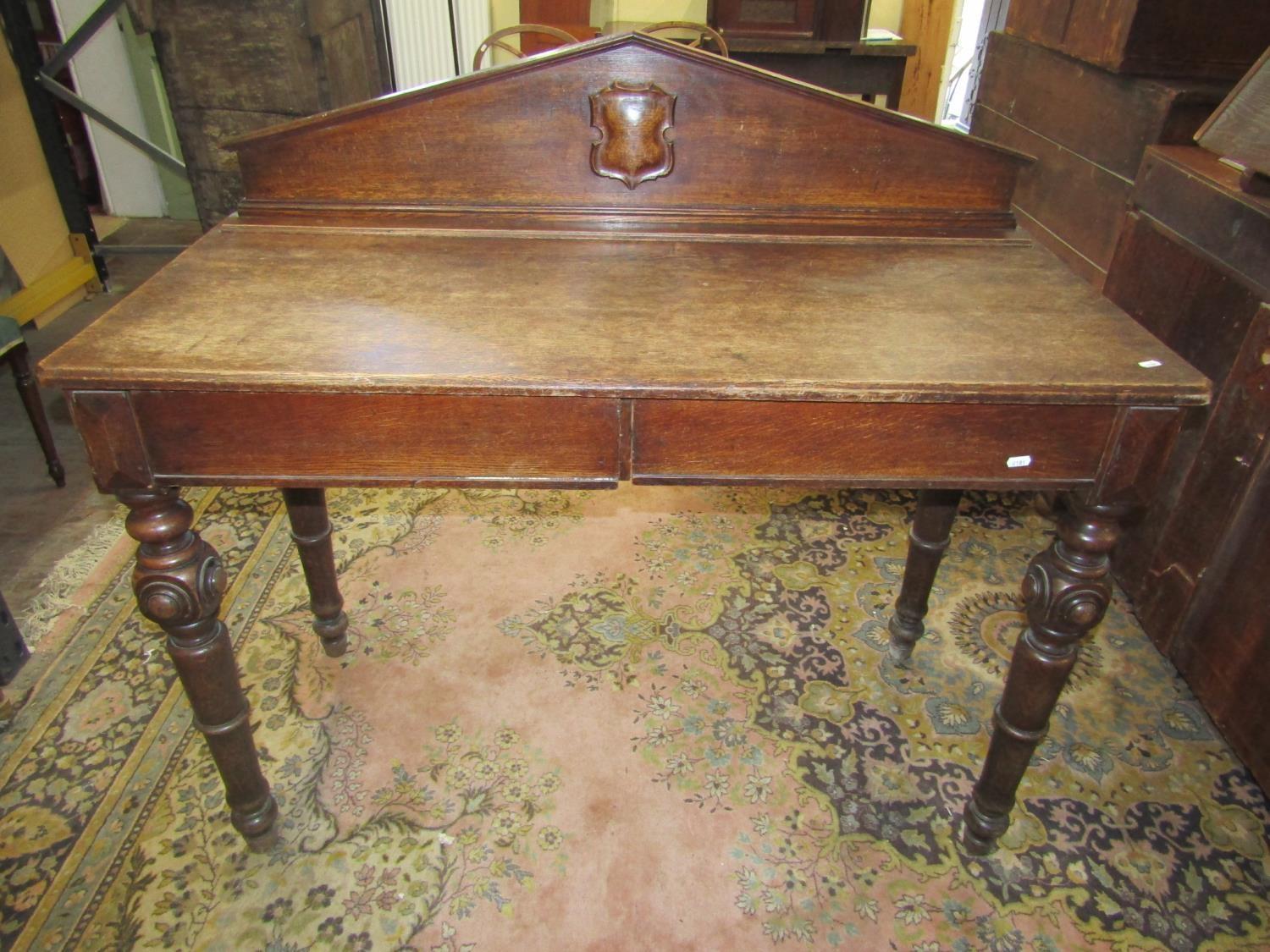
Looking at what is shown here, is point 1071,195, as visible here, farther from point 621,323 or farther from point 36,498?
point 36,498

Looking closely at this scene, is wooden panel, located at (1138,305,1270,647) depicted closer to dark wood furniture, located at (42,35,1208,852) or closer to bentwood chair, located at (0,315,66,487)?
dark wood furniture, located at (42,35,1208,852)

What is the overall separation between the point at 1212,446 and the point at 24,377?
3057 millimetres

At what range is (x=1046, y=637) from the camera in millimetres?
1381

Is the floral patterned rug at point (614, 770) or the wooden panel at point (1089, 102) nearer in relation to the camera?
the floral patterned rug at point (614, 770)

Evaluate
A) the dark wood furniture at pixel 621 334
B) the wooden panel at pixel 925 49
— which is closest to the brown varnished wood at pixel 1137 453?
the dark wood furniture at pixel 621 334

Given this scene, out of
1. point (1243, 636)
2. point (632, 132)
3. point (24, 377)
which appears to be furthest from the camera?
point (24, 377)

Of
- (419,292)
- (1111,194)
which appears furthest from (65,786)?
(1111,194)

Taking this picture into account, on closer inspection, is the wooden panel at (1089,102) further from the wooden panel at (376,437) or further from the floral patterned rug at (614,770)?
the wooden panel at (376,437)

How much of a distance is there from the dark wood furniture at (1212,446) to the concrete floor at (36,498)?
2659 mm

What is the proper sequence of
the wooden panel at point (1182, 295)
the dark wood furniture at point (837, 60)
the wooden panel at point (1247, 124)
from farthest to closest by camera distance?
the dark wood furniture at point (837, 60)
the wooden panel at point (1182, 295)
the wooden panel at point (1247, 124)

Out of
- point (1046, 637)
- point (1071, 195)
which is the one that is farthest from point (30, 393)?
point (1071, 195)

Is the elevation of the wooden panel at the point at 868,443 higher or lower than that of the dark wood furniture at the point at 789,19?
lower

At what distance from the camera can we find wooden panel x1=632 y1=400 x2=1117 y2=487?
1.17 meters

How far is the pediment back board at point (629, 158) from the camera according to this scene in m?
1.55
